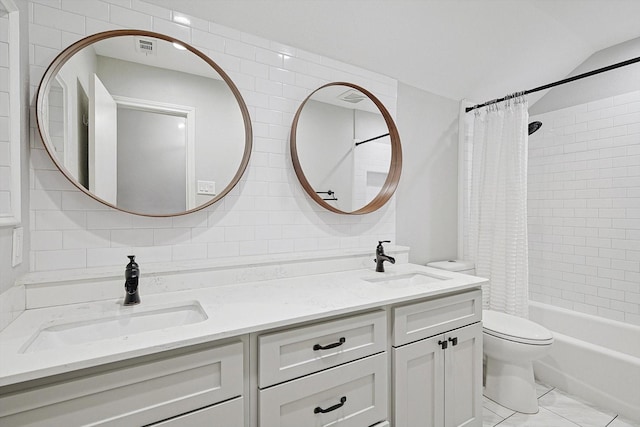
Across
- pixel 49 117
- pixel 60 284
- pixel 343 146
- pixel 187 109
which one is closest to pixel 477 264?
pixel 343 146

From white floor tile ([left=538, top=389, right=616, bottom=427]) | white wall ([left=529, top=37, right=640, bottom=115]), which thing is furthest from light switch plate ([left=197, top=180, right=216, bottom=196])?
white wall ([left=529, top=37, right=640, bottom=115])

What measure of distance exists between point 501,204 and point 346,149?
1260 millimetres

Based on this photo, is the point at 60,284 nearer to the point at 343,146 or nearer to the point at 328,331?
the point at 328,331

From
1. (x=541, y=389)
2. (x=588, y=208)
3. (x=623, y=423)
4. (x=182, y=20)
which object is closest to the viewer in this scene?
(x=182, y=20)

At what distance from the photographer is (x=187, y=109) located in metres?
1.53

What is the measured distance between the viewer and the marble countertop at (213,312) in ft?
2.60

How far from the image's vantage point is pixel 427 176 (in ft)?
8.25

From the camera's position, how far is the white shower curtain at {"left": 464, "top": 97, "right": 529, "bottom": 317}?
225 cm

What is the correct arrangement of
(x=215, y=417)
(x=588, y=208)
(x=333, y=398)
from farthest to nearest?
(x=588, y=208) → (x=333, y=398) → (x=215, y=417)

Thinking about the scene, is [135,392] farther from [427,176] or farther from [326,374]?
[427,176]

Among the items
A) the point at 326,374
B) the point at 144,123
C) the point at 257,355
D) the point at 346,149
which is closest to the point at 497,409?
the point at 326,374

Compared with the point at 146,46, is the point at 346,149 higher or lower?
lower

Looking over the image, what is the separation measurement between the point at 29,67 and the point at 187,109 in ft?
1.90

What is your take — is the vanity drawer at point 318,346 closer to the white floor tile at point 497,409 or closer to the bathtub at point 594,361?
the white floor tile at point 497,409
